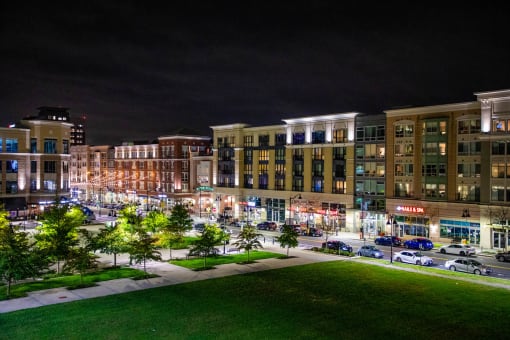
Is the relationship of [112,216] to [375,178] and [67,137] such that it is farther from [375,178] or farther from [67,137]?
[375,178]

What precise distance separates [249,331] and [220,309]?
4.18 metres

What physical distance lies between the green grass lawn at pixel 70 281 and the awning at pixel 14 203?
1788 inches

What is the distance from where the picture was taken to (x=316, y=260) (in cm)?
4391

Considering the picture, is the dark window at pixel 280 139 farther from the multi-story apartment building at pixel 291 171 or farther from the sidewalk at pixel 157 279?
the sidewalk at pixel 157 279

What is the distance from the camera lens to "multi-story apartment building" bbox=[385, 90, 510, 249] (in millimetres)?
52875

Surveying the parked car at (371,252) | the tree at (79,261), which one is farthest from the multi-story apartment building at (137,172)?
the tree at (79,261)

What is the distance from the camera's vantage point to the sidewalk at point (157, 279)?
2855cm

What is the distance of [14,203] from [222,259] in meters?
48.1

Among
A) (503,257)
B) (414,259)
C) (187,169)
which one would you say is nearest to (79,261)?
(414,259)

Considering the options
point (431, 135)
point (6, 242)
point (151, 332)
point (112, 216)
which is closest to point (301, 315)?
point (151, 332)

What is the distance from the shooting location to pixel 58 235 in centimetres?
3966

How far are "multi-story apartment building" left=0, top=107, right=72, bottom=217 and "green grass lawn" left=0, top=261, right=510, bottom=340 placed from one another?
54195 mm

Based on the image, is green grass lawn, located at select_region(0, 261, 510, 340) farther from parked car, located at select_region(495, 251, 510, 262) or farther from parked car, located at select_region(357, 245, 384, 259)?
parked car, located at select_region(495, 251, 510, 262)

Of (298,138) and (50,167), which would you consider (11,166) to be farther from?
(298,138)
